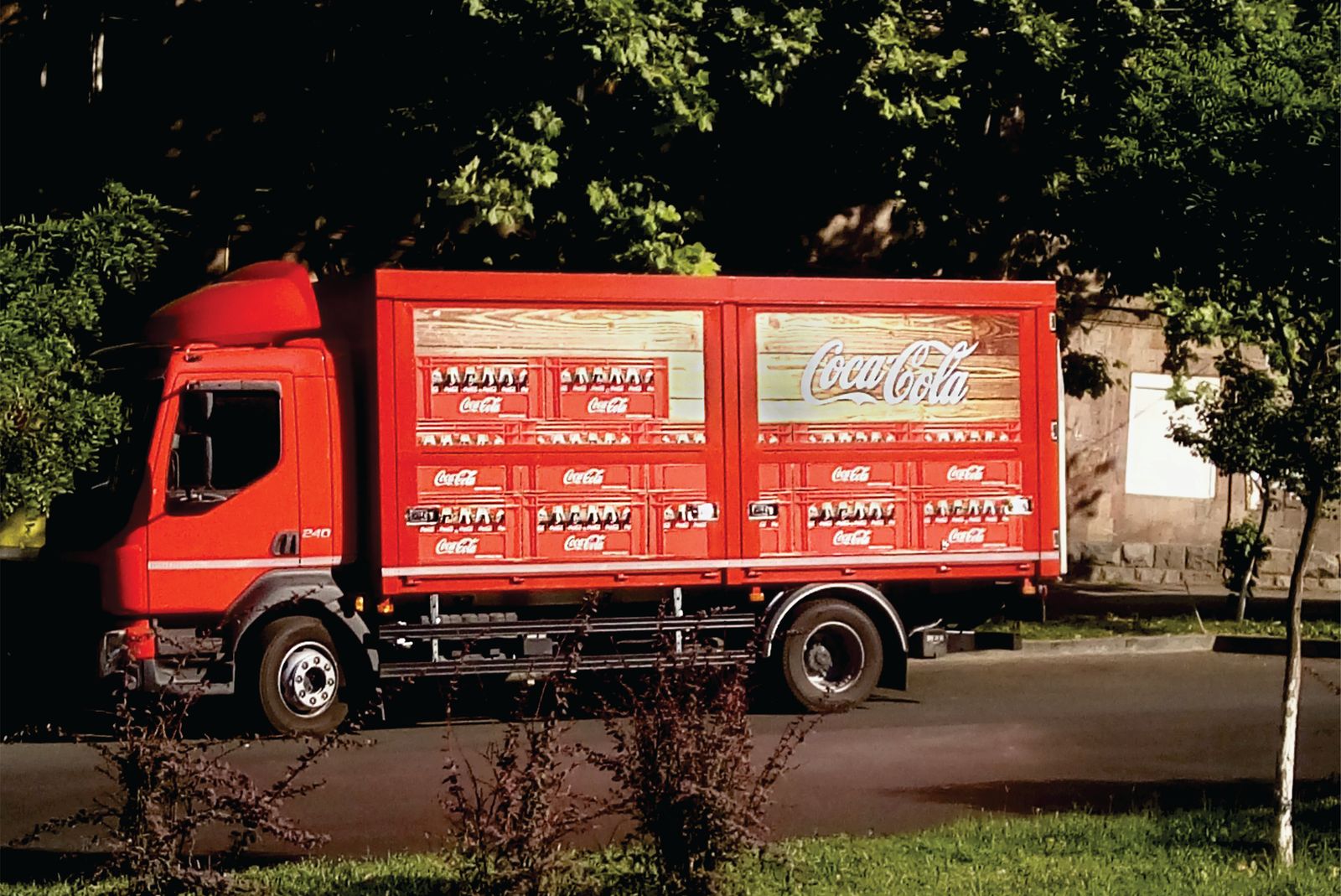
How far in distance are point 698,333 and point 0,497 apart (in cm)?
740

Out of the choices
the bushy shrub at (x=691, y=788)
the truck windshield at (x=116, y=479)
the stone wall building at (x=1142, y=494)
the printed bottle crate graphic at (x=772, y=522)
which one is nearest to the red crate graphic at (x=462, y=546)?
the printed bottle crate graphic at (x=772, y=522)

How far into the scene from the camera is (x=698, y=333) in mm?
14727

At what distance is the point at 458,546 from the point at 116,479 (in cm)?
251

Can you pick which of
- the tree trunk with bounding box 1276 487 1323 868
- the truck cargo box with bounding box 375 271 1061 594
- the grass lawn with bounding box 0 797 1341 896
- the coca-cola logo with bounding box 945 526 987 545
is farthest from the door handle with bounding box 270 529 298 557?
the tree trunk with bounding box 1276 487 1323 868

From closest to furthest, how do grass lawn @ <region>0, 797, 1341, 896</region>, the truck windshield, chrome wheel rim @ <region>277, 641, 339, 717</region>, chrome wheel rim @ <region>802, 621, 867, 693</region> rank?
grass lawn @ <region>0, 797, 1341, 896</region> < the truck windshield < chrome wheel rim @ <region>277, 641, 339, 717</region> < chrome wheel rim @ <region>802, 621, 867, 693</region>

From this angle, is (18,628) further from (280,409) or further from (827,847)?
(827,847)

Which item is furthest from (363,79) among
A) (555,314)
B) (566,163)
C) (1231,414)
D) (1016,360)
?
(1231,414)

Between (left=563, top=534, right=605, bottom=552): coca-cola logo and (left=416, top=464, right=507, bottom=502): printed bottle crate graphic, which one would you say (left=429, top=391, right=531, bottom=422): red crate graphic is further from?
(left=563, top=534, right=605, bottom=552): coca-cola logo

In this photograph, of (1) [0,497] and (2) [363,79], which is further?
(2) [363,79]

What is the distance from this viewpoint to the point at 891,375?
15.1 meters

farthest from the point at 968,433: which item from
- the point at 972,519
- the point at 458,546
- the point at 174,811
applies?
the point at 174,811

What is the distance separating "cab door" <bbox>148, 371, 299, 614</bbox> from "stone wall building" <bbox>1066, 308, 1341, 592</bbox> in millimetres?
15460

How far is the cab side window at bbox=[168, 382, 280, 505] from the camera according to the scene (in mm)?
13812

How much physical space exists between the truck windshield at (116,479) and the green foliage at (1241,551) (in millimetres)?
13092
